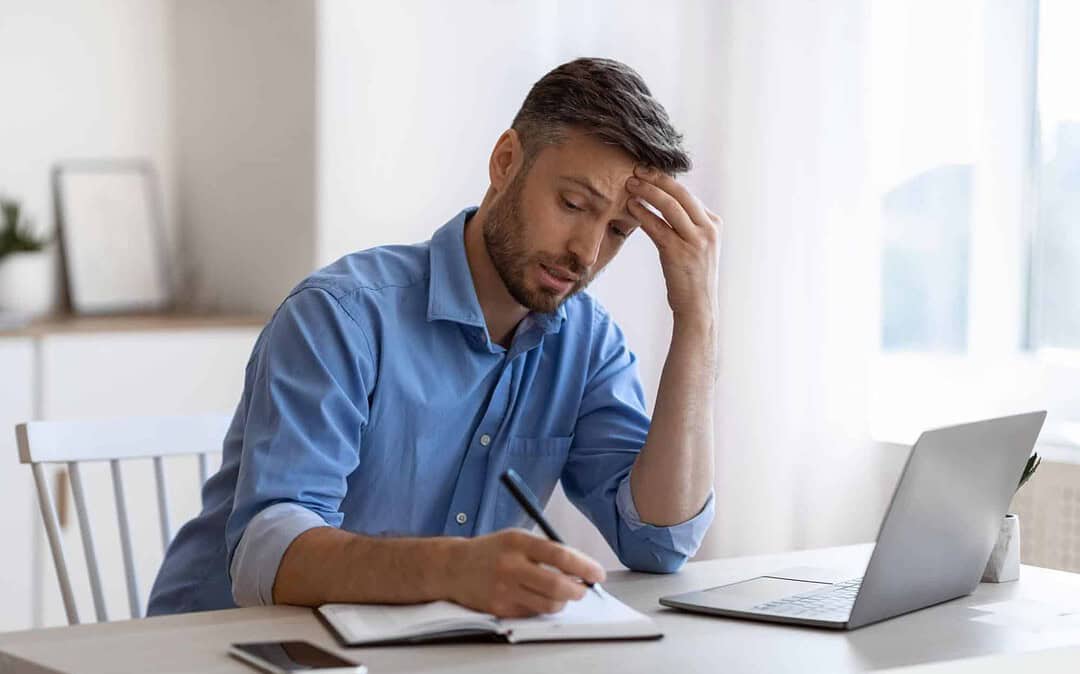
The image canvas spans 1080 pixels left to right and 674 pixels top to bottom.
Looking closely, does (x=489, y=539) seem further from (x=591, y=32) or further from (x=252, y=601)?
(x=591, y=32)

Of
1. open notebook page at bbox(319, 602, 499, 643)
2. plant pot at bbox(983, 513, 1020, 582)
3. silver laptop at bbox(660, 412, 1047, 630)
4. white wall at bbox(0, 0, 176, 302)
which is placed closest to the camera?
open notebook page at bbox(319, 602, 499, 643)

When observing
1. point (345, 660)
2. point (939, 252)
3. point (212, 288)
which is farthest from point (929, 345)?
point (345, 660)

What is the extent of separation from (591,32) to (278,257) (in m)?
0.90

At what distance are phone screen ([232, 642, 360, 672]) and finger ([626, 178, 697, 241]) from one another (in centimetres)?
70

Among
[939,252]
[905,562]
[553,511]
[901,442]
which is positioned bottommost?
[553,511]

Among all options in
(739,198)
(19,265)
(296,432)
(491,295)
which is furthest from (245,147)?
(296,432)

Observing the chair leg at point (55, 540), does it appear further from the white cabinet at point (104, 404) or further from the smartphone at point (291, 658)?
the white cabinet at point (104, 404)

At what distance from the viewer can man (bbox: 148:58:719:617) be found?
1.54m

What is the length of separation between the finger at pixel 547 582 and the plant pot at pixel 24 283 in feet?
7.48

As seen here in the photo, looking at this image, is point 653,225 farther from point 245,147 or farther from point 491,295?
point 245,147

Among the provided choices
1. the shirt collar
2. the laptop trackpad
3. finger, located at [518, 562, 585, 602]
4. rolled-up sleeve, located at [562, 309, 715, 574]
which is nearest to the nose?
the shirt collar

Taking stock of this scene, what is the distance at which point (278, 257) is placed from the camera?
3.28 metres

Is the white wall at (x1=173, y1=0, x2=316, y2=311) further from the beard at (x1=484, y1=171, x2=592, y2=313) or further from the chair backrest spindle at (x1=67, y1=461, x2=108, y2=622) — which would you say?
the beard at (x1=484, y1=171, x2=592, y2=313)

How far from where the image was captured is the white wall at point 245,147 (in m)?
3.17
